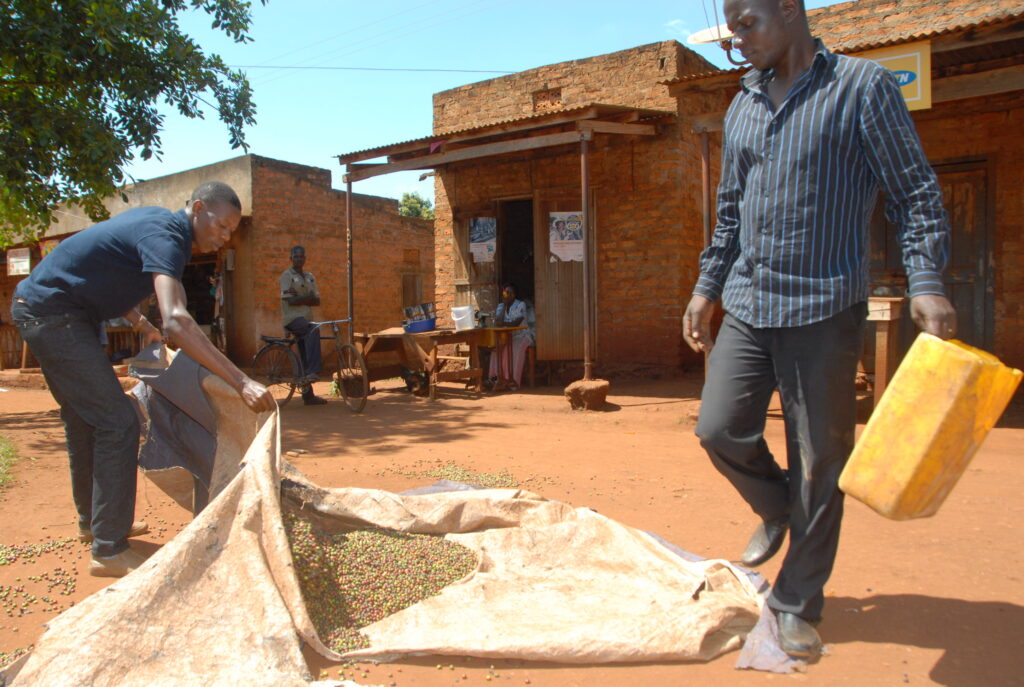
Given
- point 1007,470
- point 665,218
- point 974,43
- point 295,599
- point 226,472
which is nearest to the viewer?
point 295,599

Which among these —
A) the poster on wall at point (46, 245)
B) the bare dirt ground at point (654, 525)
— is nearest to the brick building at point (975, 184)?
the bare dirt ground at point (654, 525)

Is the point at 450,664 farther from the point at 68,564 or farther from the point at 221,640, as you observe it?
the point at 68,564

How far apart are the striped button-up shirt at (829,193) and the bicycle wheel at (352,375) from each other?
658 cm

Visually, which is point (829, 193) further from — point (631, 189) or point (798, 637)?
point (631, 189)

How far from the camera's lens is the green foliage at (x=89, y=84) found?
273 inches

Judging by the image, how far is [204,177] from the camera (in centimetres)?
1365

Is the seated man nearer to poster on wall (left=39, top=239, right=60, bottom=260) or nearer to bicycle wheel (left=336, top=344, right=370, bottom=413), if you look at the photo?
bicycle wheel (left=336, top=344, right=370, bottom=413)

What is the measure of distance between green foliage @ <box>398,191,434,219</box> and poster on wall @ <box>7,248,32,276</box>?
2149 centimetres

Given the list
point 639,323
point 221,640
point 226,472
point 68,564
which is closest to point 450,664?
point 221,640

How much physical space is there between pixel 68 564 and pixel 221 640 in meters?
1.63

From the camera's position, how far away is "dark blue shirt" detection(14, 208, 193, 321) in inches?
120

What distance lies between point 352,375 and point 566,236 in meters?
3.35

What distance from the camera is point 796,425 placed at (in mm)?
2324

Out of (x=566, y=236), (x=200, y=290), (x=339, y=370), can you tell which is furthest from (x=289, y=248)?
(x=566, y=236)
